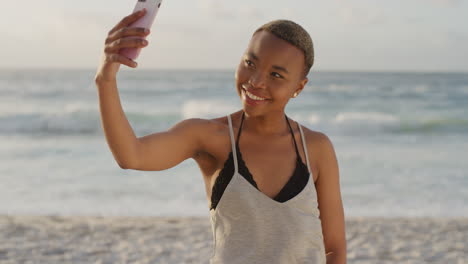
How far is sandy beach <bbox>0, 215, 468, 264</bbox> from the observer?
6023mm

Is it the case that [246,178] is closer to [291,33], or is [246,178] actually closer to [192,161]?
[291,33]

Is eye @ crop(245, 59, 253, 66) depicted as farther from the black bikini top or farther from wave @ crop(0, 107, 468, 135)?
wave @ crop(0, 107, 468, 135)

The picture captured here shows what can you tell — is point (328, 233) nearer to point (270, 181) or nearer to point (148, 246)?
point (270, 181)

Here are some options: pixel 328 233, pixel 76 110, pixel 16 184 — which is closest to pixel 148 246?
pixel 16 184

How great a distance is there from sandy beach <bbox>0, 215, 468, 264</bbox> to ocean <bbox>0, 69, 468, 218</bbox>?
582 mm

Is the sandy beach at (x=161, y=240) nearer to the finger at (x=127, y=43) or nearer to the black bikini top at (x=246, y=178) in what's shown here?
the black bikini top at (x=246, y=178)

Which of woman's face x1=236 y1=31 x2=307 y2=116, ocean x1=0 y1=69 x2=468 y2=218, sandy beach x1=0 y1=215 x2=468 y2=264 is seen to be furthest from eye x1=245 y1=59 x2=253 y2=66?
ocean x1=0 y1=69 x2=468 y2=218

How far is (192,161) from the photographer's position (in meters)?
11.2

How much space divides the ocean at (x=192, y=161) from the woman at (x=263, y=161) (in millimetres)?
5641

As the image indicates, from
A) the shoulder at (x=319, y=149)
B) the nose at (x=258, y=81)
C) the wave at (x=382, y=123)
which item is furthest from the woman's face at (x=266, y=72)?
the wave at (x=382, y=123)

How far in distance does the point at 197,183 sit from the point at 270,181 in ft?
24.3

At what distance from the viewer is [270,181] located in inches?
80.1

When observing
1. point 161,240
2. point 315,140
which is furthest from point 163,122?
point 315,140

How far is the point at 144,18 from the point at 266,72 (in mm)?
606
